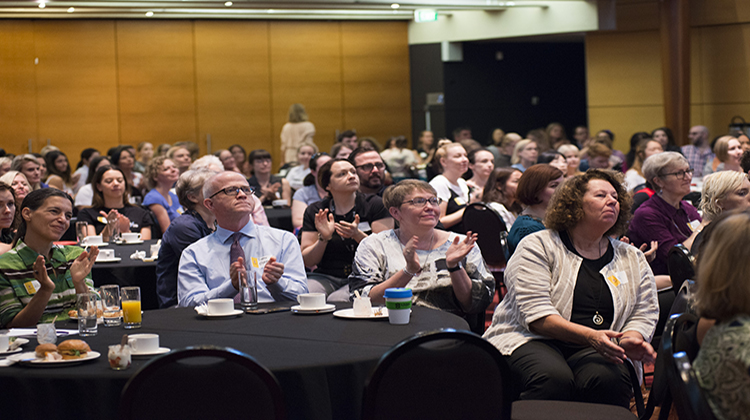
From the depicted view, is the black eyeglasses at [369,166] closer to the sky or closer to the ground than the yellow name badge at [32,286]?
closer to the sky

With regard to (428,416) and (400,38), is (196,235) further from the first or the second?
(400,38)

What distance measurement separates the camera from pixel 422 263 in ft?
11.7

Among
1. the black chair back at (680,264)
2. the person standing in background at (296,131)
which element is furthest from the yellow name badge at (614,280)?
the person standing in background at (296,131)

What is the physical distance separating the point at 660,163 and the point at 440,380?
314 centimetres

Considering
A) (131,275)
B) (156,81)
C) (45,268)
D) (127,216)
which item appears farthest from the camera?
(156,81)

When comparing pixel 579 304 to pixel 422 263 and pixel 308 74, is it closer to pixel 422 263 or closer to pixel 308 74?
pixel 422 263

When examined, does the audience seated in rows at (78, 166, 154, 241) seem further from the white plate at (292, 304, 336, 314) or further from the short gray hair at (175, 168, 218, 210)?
the white plate at (292, 304, 336, 314)


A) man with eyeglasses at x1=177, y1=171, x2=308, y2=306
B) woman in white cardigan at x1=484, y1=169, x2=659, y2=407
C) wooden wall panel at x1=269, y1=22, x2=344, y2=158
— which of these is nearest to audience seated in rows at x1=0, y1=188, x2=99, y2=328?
man with eyeglasses at x1=177, y1=171, x2=308, y2=306

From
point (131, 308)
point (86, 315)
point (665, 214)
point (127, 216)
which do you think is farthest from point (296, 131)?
point (86, 315)

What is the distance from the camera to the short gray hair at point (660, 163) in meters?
4.69

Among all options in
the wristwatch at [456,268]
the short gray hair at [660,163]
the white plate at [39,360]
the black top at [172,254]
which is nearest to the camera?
the white plate at [39,360]

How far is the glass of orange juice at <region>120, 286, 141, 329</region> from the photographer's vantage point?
9.45 feet

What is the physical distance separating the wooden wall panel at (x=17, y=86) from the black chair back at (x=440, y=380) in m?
13.6

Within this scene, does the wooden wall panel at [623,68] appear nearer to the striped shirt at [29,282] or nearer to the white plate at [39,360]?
the striped shirt at [29,282]
